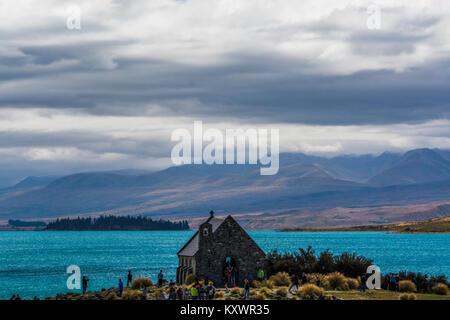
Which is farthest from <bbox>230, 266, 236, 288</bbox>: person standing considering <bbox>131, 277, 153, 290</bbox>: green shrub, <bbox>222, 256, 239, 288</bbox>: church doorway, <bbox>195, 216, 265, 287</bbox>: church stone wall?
<bbox>131, 277, 153, 290</bbox>: green shrub

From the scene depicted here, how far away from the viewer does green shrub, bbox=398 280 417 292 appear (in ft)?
216

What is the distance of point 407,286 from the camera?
216ft

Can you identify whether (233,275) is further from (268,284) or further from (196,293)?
(196,293)

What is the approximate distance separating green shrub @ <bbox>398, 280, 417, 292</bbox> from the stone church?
12889 millimetres

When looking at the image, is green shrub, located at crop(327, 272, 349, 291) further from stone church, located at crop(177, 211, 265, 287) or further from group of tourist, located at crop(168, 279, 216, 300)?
group of tourist, located at crop(168, 279, 216, 300)

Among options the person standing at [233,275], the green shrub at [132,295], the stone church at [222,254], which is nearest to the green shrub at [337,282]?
the stone church at [222,254]

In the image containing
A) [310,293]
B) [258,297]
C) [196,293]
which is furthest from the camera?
[196,293]

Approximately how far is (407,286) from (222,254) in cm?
1708

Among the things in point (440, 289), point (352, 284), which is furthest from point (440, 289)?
point (352, 284)

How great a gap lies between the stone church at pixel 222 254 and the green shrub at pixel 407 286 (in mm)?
12889

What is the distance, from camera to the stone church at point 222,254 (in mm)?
69125
